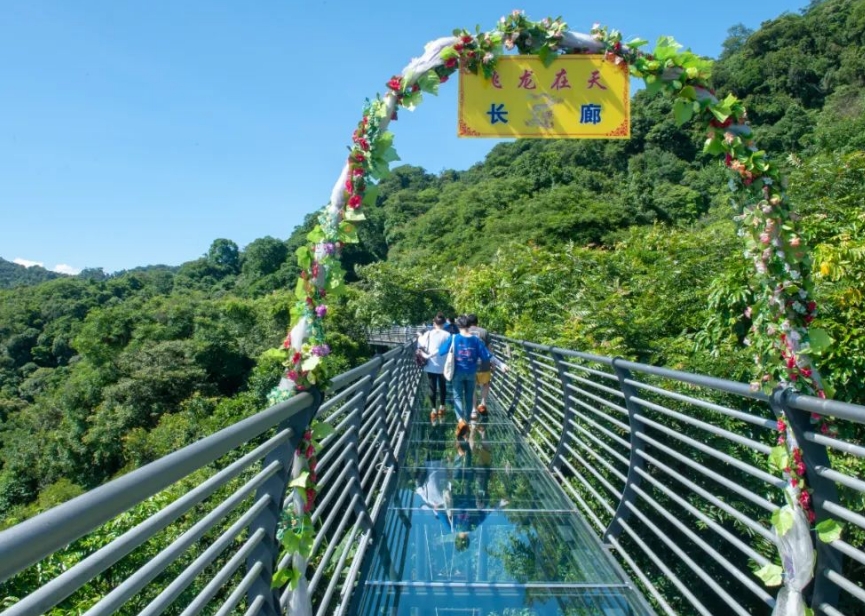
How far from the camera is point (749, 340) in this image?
3.20m

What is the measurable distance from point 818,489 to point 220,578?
1.78 metres

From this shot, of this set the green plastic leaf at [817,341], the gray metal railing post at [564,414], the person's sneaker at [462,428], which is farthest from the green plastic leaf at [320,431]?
the person's sneaker at [462,428]

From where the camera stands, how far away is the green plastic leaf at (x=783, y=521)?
2139 millimetres

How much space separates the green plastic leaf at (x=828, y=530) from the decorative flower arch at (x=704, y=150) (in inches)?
24.5

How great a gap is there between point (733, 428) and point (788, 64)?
64529 mm

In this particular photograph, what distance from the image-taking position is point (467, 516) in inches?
162

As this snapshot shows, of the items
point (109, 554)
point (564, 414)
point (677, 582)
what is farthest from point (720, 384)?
point (564, 414)

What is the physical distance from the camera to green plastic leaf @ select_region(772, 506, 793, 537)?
2139 millimetres

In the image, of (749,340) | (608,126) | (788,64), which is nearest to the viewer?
(749,340)

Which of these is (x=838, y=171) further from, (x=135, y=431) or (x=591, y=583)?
(x=135, y=431)

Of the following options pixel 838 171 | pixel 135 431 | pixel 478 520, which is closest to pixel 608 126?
pixel 478 520

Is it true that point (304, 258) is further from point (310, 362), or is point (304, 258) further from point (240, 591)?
point (240, 591)

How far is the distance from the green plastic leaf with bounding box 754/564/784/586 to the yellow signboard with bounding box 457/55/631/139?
2172 millimetres

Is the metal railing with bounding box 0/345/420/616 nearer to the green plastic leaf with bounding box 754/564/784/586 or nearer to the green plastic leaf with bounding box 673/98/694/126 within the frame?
the green plastic leaf with bounding box 754/564/784/586
